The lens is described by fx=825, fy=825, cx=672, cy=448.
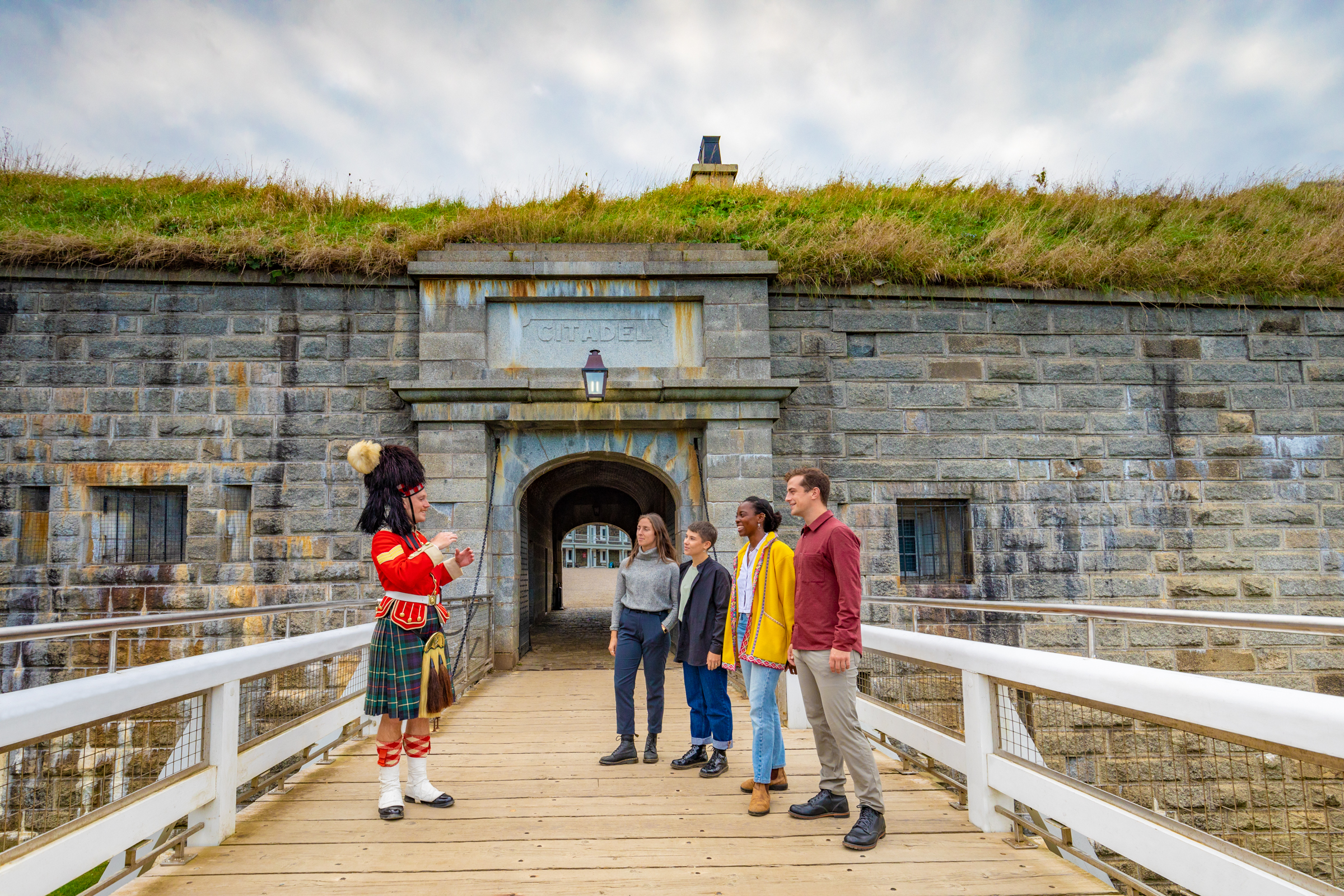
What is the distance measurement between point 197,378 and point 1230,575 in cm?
1184

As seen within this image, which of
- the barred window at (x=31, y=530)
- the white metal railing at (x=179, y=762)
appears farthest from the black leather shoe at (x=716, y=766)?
the barred window at (x=31, y=530)

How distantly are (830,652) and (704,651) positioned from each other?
4.81ft

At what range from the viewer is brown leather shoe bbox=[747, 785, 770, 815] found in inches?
163

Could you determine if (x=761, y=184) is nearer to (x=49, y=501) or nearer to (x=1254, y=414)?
(x=1254, y=414)

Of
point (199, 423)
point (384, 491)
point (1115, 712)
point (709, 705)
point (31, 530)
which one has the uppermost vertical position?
point (199, 423)

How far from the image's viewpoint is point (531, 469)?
9484mm

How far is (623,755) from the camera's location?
17.1 ft

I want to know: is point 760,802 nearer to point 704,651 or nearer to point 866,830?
point 866,830

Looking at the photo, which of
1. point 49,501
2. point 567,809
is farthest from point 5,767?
point 49,501

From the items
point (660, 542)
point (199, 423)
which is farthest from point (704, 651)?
point (199, 423)

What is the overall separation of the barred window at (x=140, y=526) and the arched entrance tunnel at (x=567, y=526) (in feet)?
12.4

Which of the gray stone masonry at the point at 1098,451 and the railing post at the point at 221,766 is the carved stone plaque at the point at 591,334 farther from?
the railing post at the point at 221,766

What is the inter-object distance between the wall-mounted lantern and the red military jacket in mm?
4443

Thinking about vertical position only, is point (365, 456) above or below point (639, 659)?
above
